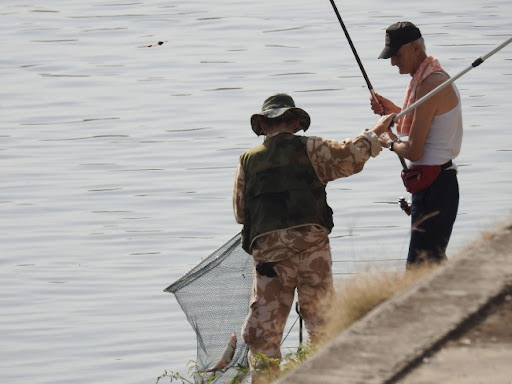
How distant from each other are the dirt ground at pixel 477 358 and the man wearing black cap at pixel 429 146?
1.87m

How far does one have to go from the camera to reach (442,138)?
7254mm

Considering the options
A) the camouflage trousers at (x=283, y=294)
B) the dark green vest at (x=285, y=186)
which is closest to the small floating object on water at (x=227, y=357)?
the camouflage trousers at (x=283, y=294)

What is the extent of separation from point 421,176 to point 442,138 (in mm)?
225

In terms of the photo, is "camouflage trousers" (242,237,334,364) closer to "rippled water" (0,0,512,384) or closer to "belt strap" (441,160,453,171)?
"rippled water" (0,0,512,384)

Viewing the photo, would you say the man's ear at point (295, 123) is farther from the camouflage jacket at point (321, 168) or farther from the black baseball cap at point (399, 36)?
the black baseball cap at point (399, 36)

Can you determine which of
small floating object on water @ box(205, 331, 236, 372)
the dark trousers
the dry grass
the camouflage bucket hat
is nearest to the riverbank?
the dry grass

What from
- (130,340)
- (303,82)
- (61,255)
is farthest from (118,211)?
(303,82)

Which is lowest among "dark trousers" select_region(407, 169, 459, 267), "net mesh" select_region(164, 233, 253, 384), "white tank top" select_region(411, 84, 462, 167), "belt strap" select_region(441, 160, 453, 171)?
"net mesh" select_region(164, 233, 253, 384)

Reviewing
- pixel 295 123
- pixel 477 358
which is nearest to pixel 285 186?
pixel 295 123

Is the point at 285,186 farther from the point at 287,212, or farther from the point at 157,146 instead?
the point at 157,146

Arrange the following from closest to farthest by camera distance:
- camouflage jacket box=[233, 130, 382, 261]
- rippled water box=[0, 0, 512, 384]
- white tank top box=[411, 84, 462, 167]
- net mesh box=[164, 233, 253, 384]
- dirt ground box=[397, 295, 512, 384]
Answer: dirt ground box=[397, 295, 512, 384] → camouflage jacket box=[233, 130, 382, 261] → white tank top box=[411, 84, 462, 167] → net mesh box=[164, 233, 253, 384] → rippled water box=[0, 0, 512, 384]

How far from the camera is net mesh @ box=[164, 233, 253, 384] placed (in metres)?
7.68

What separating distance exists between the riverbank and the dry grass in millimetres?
388

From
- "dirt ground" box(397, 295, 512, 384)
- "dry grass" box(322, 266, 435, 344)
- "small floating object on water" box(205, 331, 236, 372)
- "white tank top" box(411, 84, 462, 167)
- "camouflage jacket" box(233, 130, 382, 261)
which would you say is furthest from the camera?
"small floating object on water" box(205, 331, 236, 372)
